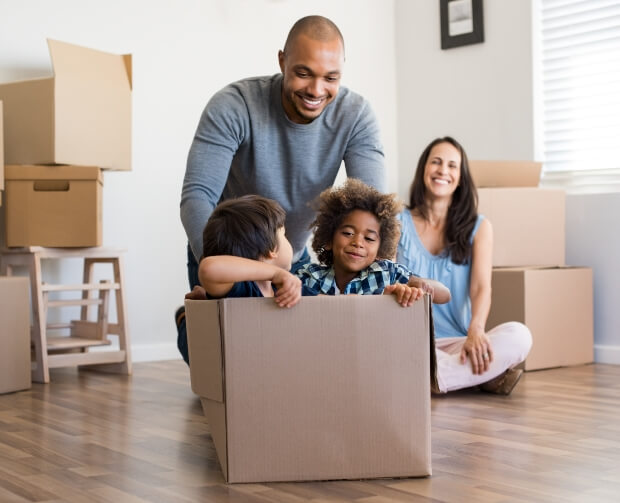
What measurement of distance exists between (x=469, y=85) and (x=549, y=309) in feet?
3.98

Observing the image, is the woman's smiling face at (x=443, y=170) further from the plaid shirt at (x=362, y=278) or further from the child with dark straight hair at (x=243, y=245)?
the child with dark straight hair at (x=243, y=245)

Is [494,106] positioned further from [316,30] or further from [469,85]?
[316,30]

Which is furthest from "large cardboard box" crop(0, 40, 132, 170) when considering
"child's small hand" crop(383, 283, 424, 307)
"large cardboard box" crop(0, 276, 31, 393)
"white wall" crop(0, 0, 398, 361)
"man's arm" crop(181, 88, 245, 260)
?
"child's small hand" crop(383, 283, 424, 307)

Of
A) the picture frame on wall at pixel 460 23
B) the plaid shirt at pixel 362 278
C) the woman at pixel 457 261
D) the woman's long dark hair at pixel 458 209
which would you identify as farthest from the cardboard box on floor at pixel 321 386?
the picture frame on wall at pixel 460 23

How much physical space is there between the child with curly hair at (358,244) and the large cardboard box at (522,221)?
1499 millimetres

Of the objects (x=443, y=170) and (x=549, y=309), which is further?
(x=549, y=309)

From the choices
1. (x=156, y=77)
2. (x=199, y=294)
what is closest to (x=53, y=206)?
(x=156, y=77)

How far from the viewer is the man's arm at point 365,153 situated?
2348 mm

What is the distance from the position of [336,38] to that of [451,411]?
3.52 ft

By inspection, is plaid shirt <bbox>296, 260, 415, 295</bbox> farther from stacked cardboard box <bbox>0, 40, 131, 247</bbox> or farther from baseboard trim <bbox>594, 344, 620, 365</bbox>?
baseboard trim <bbox>594, 344, 620, 365</bbox>

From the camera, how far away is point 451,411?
8.14ft

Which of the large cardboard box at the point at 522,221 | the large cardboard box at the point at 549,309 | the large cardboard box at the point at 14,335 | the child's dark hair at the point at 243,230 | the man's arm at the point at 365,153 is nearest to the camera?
the child's dark hair at the point at 243,230

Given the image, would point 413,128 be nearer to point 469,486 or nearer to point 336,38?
point 336,38

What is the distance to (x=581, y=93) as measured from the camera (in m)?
3.73
